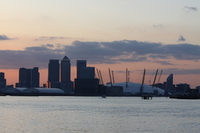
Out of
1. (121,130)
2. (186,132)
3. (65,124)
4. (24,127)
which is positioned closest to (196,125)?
(186,132)

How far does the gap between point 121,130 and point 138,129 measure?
3.01 m

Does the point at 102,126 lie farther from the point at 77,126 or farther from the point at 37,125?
the point at 37,125

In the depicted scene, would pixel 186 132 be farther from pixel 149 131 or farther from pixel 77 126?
pixel 77 126

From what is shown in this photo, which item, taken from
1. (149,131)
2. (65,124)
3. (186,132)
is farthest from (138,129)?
(65,124)

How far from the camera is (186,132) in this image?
6231cm

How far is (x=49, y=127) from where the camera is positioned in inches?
2601

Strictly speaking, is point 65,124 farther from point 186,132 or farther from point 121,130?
point 186,132

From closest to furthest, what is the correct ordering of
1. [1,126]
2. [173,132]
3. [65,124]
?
1. [173,132]
2. [1,126]
3. [65,124]

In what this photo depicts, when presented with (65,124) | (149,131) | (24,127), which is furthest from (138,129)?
(24,127)

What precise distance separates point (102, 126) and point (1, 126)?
15.0 metres

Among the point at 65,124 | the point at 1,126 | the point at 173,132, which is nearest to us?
the point at 173,132

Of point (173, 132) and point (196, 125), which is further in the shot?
point (196, 125)

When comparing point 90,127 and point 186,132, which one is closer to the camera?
point 186,132

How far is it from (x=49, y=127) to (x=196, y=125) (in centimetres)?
2385
